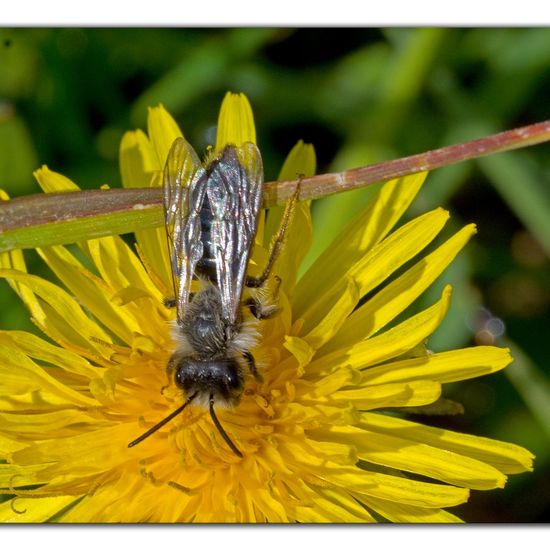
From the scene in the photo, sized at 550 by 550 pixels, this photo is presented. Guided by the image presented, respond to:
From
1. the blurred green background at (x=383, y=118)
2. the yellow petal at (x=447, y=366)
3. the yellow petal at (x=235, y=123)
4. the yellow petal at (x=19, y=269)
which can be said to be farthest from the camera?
the blurred green background at (x=383, y=118)

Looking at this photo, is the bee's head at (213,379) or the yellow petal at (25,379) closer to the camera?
the bee's head at (213,379)

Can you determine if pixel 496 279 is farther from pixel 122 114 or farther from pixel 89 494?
pixel 89 494

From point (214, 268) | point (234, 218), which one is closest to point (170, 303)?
point (214, 268)

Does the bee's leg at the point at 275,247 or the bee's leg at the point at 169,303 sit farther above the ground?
the bee's leg at the point at 169,303

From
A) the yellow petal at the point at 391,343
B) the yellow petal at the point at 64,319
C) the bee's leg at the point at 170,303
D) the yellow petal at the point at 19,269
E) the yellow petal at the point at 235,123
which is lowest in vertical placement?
the yellow petal at the point at 391,343

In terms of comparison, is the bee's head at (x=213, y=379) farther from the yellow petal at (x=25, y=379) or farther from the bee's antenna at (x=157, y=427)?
the yellow petal at (x=25, y=379)

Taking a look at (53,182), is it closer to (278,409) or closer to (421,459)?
(278,409)

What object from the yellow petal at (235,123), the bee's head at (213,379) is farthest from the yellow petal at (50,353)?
the yellow petal at (235,123)
